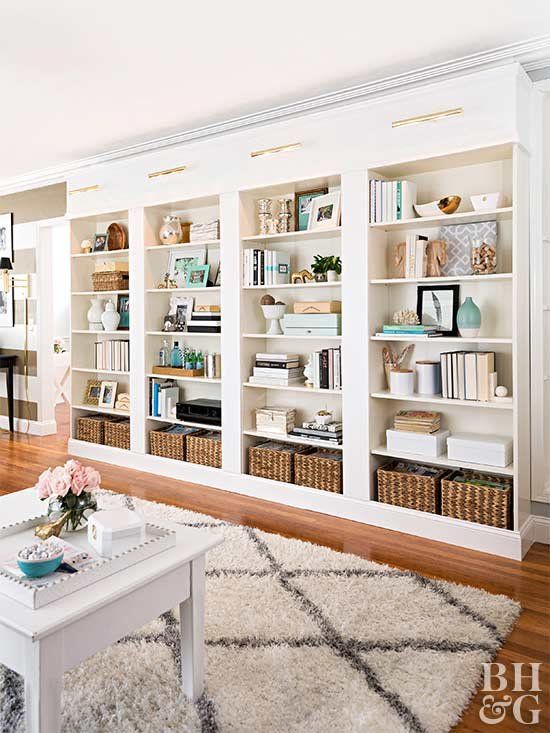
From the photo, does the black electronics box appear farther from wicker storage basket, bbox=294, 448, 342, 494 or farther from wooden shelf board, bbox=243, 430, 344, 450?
wicker storage basket, bbox=294, 448, 342, 494

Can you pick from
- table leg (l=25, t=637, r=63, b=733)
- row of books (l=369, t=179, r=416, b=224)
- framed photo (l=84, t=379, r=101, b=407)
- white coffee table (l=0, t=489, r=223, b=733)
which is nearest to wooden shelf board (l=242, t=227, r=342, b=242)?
row of books (l=369, t=179, r=416, b=224)

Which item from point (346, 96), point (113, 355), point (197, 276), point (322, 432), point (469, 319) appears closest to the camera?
point (469, 319)

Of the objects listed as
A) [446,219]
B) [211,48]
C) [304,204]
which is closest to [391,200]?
[446,219]

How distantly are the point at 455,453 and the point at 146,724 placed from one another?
2.19 meters

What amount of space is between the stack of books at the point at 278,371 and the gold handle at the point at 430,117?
64.0 inches

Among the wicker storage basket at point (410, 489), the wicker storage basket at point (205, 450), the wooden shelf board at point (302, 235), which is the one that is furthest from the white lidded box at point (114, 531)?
the wicker storage basket at point (205, 450)

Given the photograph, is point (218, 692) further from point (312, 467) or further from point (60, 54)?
point (60, 54)

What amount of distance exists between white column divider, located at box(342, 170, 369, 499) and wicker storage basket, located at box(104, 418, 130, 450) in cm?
208

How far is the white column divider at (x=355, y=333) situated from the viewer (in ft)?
11.8

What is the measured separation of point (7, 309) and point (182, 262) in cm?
262

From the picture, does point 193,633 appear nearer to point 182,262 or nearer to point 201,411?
point 201,411

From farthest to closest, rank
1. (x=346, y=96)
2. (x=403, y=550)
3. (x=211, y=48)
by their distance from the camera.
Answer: (x=346, y=96) < (x=403, y=550) < (x=211, y=48)

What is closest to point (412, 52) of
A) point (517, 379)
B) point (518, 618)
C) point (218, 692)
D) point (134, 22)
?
point (134, 22)

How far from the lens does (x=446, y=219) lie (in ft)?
11.1
